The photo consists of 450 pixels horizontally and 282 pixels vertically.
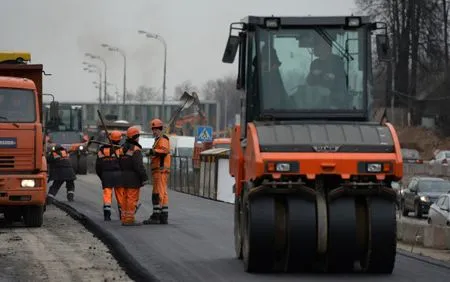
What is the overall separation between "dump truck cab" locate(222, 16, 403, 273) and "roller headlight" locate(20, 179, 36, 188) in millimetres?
7830

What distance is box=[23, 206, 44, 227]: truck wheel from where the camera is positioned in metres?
22.5

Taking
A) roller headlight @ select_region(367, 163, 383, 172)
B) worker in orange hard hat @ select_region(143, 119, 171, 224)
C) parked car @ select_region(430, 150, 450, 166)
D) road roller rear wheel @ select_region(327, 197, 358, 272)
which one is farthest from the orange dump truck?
parked car @ select_region(430, 150, 450, 166)

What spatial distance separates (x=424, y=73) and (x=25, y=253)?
210 ft

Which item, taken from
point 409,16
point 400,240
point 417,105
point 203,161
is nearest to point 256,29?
point 400,240

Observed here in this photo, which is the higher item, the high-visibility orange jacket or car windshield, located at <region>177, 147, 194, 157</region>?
the high-visibility orange jacket

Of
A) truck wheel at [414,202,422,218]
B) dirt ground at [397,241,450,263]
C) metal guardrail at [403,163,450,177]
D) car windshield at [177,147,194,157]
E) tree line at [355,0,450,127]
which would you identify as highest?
tree line at [355,0,450,127]

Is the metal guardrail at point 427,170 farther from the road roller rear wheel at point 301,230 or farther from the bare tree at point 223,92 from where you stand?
the bare tree at point 223,92

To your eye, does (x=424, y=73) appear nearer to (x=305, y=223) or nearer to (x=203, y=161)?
(x=203, y=161)

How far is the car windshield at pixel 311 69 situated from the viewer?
14.5 m

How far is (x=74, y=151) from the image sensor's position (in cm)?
5616

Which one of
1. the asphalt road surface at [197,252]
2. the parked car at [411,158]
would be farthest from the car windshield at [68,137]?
the asphalt road surface at [197,252]

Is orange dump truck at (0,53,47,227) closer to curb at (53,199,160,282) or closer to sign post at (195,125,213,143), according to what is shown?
curb at (53,199,160,282)

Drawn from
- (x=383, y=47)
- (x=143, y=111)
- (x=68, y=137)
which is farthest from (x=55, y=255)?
(x=143, y=111)

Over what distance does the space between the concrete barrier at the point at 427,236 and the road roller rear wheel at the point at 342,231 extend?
9511 millimetres
